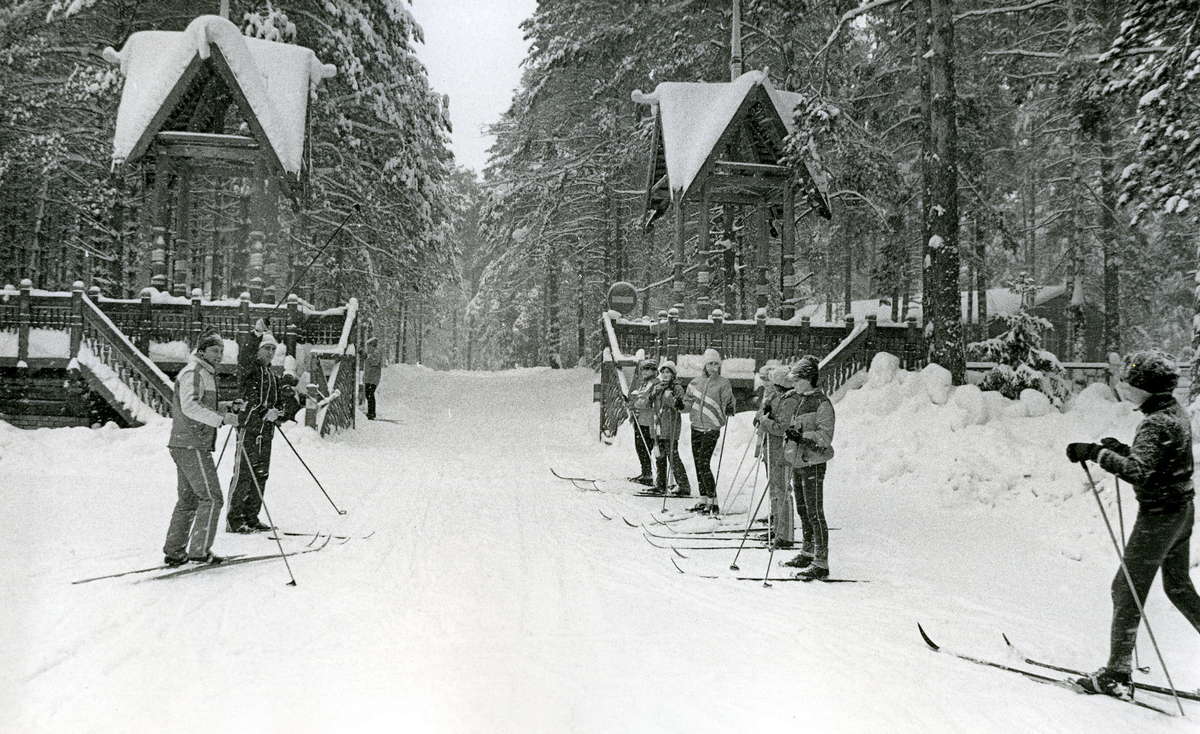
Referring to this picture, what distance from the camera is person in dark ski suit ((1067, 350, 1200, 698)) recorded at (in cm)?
354

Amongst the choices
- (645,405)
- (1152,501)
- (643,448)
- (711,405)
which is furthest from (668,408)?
(1152,501)

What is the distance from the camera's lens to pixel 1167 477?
3551mm

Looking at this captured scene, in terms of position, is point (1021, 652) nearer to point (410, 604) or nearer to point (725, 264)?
point (410, 604)

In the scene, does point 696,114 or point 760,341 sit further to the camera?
point 696,114

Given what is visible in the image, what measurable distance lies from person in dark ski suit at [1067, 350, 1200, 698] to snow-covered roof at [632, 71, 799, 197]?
38.6 ft

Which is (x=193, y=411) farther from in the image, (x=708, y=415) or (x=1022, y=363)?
(x=1022, y=363)

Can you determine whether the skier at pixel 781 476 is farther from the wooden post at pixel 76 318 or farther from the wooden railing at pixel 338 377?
the wooden post at pixel 76 318

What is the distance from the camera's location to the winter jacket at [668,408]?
29.9ft

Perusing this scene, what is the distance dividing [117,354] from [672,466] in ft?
31.5

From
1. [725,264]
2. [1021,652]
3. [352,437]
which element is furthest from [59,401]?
[725,264]

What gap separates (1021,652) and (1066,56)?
1433 centimetres

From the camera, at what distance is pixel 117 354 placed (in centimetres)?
1180

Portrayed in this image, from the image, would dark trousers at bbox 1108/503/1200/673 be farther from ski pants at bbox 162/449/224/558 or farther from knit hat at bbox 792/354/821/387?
ski pants at bbox 162/449/224/558

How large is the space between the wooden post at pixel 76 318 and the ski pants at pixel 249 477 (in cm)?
736
